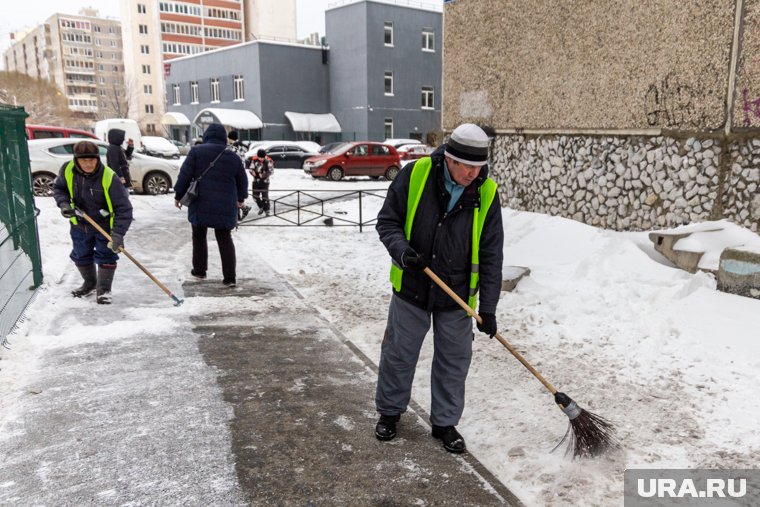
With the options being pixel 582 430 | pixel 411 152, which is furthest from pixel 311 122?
pixel 582 430

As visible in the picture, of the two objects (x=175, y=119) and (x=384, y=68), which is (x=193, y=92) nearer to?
(x=175, y=119)

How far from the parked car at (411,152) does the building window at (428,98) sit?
12.5 meters

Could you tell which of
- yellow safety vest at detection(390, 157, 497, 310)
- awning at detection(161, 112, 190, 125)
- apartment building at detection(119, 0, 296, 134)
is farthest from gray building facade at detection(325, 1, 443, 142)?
apartment building at detection(119, 0, 296, 134)

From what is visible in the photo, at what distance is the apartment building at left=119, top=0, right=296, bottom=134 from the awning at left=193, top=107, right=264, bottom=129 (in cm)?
3679

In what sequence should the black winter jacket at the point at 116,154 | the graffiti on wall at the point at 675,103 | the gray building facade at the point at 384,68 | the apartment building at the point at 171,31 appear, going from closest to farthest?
the graffiti on wall at the point at 675,103 < the black winter jacket at the point at 116,154 < the gray building facade at the point at 384,68 < the apartment building at the point at 171,31

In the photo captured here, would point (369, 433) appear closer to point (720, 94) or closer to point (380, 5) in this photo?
point (720, 94)

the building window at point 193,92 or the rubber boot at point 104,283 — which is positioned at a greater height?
the building window at point 193,92

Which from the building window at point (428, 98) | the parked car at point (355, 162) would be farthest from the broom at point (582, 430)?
the building window at point (428, 98)

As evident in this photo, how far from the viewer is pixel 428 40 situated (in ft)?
131

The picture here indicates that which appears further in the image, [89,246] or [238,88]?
[238,88]

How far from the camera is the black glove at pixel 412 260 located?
10.2 feet

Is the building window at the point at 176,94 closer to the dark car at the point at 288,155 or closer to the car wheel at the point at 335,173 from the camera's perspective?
the dark car at the point at 288,155

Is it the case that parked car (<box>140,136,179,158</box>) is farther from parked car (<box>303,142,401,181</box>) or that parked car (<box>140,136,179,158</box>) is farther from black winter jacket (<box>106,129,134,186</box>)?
black winter jacket (<box>106,129,134,186</box>)

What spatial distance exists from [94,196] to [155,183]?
1006 cm
